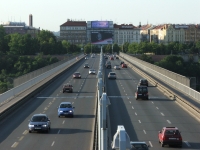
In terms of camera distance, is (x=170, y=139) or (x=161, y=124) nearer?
(x=170, y=139)

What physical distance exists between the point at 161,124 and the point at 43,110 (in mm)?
10806

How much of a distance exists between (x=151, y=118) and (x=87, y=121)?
15.7ft

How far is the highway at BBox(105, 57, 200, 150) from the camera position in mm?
30289

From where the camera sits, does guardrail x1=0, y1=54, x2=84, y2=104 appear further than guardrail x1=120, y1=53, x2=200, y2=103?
No

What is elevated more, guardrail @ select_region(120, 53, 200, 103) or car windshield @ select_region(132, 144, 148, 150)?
car windshield @ select_region(132, 144, 148, 150)

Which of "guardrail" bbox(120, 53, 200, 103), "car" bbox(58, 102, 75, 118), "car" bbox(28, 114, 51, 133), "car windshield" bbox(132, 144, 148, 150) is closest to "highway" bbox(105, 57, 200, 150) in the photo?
"guardrail" bbox(120, 53, 200, 103)

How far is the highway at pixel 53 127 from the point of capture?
1093 inches

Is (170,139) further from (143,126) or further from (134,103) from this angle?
(134,103)

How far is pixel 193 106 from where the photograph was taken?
141 feet

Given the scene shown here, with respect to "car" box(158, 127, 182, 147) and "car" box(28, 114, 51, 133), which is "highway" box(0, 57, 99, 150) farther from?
"car" box(158, 127, 182, 147)

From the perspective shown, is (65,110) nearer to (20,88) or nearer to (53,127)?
(53,127)

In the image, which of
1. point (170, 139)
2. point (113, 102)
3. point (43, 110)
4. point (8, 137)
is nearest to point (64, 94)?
point (113, 102)

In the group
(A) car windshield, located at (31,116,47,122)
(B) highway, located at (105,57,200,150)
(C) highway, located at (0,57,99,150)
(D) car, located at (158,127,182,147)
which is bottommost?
(B) highway, located at (105,57,200,150)

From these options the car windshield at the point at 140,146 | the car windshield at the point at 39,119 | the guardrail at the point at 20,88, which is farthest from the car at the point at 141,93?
the car windshield at the point at 140,146
